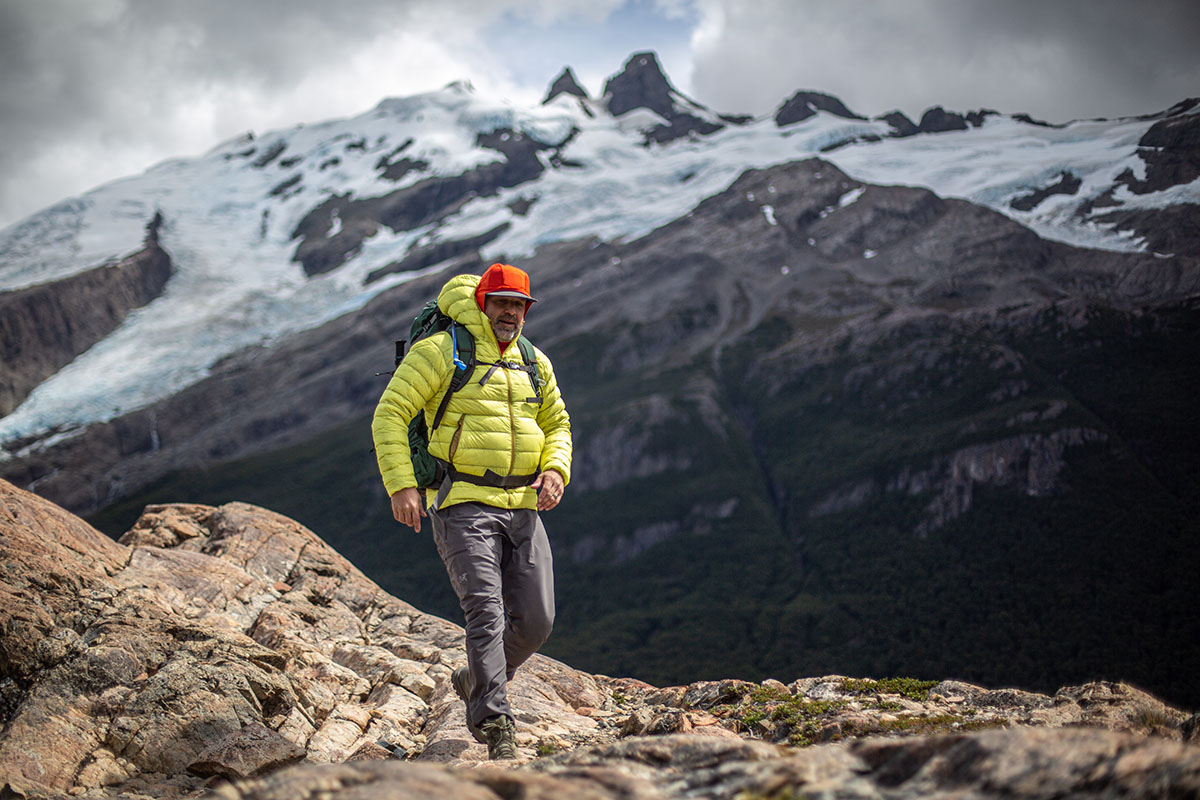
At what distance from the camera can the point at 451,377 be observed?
8.07 m

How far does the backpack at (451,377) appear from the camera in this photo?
795 centimetres

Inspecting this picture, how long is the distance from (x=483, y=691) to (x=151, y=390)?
193329mm

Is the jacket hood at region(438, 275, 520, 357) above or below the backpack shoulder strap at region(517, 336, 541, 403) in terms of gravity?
above

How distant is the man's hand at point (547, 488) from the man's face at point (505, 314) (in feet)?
4.64

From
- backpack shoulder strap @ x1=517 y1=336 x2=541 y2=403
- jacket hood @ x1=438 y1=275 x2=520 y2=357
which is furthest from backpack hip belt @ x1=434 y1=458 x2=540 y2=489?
jacket hood @ x1=438 y1=275 x2=520 y2=357

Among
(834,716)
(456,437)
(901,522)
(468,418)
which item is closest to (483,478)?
(456,437)

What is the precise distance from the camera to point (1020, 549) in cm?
15588

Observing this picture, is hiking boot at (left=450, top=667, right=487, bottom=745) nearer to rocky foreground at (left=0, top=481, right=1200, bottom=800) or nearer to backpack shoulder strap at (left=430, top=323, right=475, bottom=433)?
rocky foreground at (left=0, top=481, right=1200, bottom=800)

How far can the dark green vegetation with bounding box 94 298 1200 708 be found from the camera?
448 ft

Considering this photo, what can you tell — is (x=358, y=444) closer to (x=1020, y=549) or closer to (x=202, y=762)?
(x=1020, y=549)

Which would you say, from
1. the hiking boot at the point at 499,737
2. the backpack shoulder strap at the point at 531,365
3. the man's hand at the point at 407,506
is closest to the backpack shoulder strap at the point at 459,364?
the backpack shoulder strap at the point at 531,365

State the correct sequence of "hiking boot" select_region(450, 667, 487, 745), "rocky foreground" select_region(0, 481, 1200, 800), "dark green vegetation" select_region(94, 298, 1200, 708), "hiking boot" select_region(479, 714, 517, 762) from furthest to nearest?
"dark green vegetation" select_region(94, 298, 1200, 708), "hiking boot" select_region(450, 667, 487, 745), "hiking boot" select_region(479, 714, 517, 762), "rocky foreground" select_region(0, 481, 1200, 800)

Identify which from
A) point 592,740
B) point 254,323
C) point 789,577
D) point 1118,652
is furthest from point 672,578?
point 592,740

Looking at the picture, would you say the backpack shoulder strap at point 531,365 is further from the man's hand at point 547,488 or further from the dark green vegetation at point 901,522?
the dark green vegetation at point 901,522
